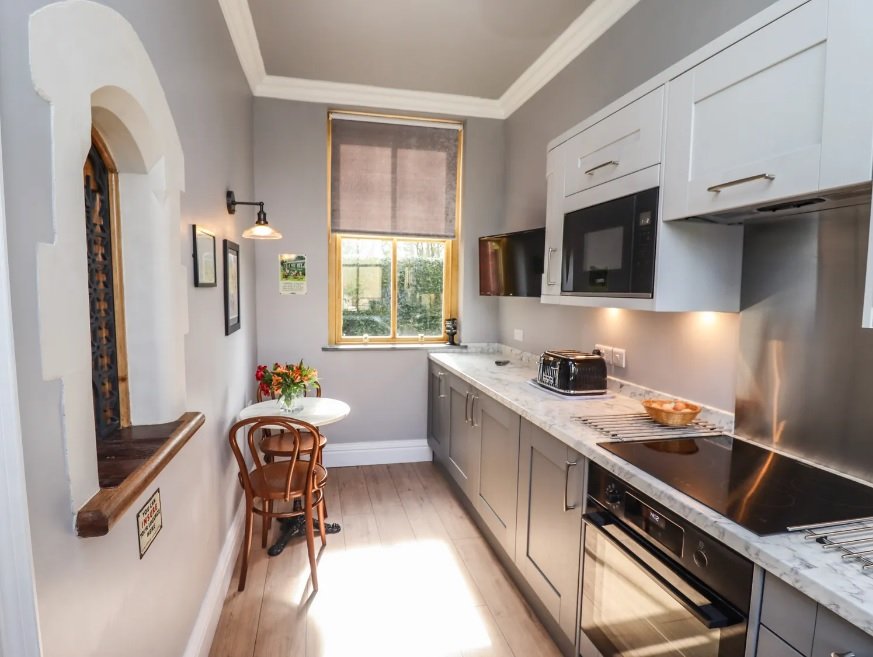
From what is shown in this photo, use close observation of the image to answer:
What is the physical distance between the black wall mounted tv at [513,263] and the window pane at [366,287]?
841mm

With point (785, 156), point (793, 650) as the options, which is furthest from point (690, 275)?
point (793, 650)

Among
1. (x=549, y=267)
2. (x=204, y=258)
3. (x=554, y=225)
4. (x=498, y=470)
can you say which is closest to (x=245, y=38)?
(x=204, y=258)

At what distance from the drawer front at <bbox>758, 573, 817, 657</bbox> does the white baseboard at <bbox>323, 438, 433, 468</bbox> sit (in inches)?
125

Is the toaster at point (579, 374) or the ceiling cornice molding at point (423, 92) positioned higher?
the ceiling cornice molding at point (423, 92)

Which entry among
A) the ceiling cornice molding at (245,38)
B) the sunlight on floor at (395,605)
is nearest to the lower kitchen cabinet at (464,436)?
the sunlight on floor at (395,605)

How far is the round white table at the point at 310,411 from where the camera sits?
2.58 meters

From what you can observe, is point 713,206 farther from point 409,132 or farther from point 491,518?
point 409,132

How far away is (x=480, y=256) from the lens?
3680 millimetres

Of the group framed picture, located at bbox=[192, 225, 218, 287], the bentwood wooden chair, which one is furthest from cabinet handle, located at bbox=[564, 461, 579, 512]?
framed picture, located at bbox=[192, 225, 218, 287]

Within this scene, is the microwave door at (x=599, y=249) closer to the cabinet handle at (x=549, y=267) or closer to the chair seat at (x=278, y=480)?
the cabinet handle at (x=549, y=267)

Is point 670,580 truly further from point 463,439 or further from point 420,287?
point 420,287

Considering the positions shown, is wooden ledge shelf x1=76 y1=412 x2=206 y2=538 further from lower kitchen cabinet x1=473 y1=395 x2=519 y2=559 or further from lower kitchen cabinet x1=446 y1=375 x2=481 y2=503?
lower kitchen cabinet x1=446 y1=375 x2=481 y2=503

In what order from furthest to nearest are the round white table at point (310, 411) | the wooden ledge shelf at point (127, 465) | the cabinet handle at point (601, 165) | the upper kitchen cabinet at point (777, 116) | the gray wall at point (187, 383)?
1. the round white table at point (310, 411)
2. the cabinet handle at point (601, 165)
3. the upper kitchen cabinet at point (777, 116)
4. the wooden ledge shelf at point (127, 465)
5. the gray wall at point (187, 383)

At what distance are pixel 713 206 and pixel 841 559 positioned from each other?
3.25 ft
